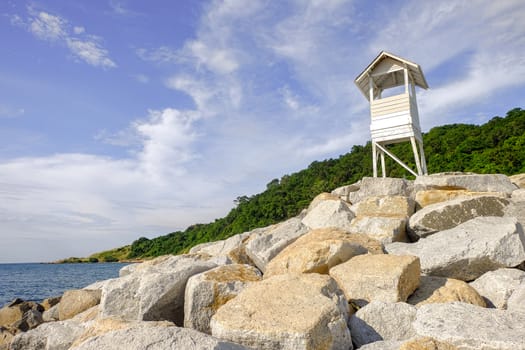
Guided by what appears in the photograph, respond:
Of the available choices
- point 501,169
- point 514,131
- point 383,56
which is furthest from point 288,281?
point 514,131

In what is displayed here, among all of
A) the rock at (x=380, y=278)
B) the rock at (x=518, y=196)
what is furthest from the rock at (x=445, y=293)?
the rock at (x=518, y=196)

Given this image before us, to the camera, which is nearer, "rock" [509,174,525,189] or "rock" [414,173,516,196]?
"rock" [414,173,516,196]

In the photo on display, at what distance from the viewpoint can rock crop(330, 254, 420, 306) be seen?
5.30 metres

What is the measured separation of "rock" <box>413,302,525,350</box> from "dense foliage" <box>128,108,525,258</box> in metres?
25.4

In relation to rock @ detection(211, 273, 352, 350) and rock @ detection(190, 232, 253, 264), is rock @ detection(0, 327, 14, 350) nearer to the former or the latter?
rock @ detection(190, 232, 253, 264)

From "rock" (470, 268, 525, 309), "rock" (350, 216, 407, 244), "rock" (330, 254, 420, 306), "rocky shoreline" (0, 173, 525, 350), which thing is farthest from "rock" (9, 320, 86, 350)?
"rock" (470, 268, 525, 309)

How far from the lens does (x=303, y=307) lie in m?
4.25

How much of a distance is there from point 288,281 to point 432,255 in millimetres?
2904

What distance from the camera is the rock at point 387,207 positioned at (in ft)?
29.6

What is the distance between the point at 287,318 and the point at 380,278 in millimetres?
1901

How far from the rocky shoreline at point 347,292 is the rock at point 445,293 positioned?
14mm

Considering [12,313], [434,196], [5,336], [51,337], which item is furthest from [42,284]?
[434,196]

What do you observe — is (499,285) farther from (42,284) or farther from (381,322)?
(42,284)

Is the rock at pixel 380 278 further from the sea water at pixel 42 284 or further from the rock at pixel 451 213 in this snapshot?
the sea water at pixel 42 284
